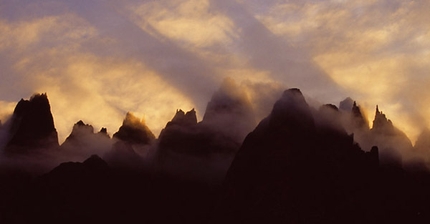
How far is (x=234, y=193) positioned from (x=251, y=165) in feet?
32.3

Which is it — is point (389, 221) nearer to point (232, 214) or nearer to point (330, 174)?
point (330, 174)

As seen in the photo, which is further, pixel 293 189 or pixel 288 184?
pixel 288 184

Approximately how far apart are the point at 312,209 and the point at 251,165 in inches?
1095

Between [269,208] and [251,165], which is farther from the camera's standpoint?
[251,165]

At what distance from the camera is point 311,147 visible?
196m

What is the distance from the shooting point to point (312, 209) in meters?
176

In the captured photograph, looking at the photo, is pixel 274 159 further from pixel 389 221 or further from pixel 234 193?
pixel 389 221

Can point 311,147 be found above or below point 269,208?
above

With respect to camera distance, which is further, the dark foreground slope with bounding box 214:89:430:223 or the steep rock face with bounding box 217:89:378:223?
the dark foreground slope with bounding box 214:89:430:223

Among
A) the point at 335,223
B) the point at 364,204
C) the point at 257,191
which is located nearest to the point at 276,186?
the point at 257,191

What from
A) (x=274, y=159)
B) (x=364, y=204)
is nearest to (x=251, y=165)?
(x=274, y=159)

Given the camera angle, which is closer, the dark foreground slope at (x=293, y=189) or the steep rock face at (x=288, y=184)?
the steep rock face at (x=288, y=184)

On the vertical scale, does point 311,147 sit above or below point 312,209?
above

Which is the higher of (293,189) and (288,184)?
(288,184)
